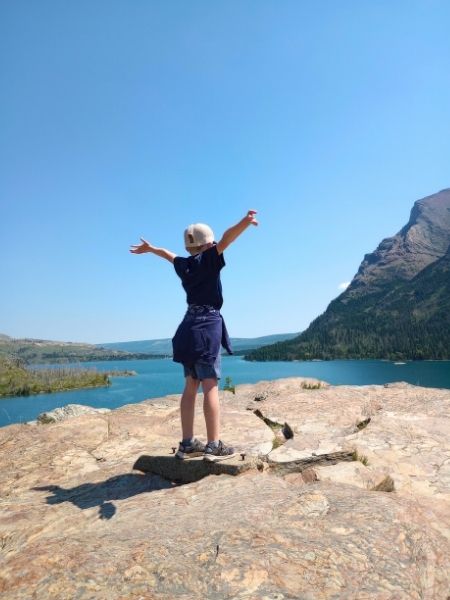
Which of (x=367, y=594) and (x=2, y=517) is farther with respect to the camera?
(x=2, y=517)

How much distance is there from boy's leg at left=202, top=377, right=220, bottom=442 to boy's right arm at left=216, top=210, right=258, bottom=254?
2.15 m

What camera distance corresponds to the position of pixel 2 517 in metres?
5.82

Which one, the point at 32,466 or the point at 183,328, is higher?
the point at 183,328

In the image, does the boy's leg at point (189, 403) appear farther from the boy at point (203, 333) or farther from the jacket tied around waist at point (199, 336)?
the jacket tied around waist at point (199, 336)

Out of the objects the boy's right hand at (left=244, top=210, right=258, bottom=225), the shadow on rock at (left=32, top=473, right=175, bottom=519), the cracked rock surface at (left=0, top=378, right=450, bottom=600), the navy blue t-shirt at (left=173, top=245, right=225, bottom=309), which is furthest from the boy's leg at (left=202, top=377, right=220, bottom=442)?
the boy's right hand at (left=244, top=210, right=258, bottom=225)

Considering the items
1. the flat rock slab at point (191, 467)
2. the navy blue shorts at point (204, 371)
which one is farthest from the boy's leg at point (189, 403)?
the flat rock slab at point (191, 467)

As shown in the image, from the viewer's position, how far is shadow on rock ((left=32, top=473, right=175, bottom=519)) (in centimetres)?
633

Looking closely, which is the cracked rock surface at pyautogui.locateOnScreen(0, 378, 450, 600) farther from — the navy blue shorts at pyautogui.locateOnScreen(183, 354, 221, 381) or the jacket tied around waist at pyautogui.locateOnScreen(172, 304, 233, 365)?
the jacket tied around waist at pyautogui.locateOnScreen(172, 304, 233, 365)

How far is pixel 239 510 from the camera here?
4.74 meters

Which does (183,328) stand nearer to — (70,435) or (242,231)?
(242,231)

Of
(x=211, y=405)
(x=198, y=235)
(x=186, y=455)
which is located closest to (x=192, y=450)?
(x=186, y=455)

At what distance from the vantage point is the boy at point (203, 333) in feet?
21.8

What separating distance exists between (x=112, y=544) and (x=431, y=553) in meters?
3.07

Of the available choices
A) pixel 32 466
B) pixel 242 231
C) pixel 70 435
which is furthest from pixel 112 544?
pixel 70 435
